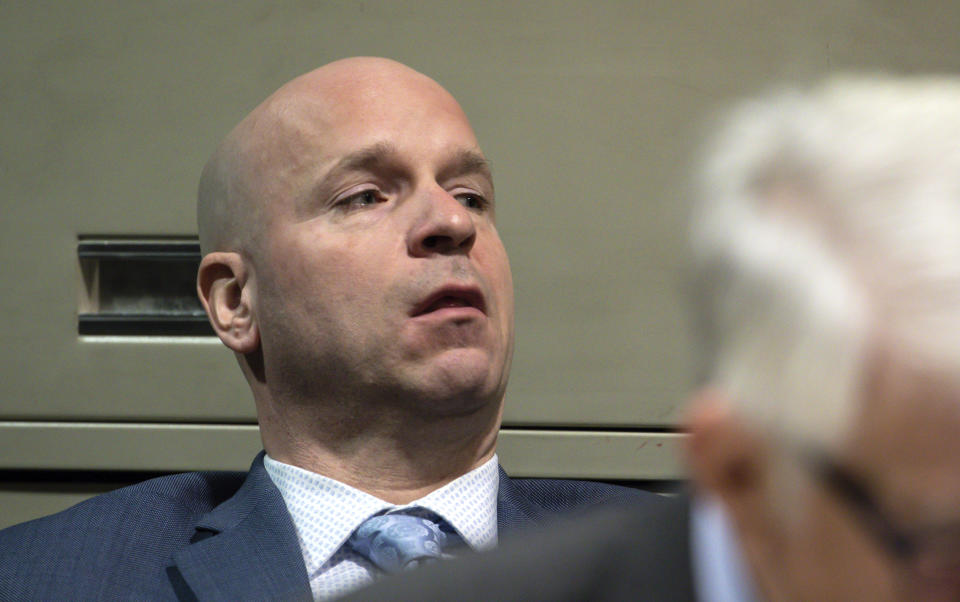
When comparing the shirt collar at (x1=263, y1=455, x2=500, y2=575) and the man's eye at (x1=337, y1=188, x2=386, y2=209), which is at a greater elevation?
the man's eye at (x1=337, y1=188, x2=386, y2=209)

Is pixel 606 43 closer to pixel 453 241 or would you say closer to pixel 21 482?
pixel 453 241

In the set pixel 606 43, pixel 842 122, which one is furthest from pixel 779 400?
pixel 606 43

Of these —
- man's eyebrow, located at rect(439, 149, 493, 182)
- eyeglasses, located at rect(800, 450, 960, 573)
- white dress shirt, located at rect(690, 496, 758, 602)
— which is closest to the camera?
eyeglasses, located at rect(800, 450, 960, 573)

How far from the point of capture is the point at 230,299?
1.66 metres

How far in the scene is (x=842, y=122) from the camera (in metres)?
0.66

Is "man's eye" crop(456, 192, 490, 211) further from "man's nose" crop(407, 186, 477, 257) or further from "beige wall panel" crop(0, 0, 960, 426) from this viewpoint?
"beige wall panel" crop(0, 0, 960, 426)

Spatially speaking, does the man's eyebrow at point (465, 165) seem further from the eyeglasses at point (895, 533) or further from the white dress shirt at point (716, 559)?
the eyeglasses at point (895, 533)

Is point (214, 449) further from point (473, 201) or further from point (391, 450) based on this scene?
point (473, 201)

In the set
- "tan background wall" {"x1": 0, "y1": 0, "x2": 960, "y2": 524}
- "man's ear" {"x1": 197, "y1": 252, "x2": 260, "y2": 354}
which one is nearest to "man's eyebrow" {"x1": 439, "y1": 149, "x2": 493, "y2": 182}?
"tan background wall" {"x1": 0, "y1": 0, "x2": 960, "y2": 524}

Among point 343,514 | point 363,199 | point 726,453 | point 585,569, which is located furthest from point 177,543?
point 726,453

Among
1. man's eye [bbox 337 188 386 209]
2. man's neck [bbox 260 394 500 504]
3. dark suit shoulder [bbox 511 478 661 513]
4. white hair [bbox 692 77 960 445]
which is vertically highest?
white hair [bbox 692 77 960 445]

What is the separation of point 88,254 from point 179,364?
9.4 inches

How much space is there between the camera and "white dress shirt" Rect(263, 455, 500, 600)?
1.45 metres

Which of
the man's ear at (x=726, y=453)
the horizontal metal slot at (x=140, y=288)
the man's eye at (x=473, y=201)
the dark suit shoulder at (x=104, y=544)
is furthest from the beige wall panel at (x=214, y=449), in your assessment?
the man's ear at (x=726, y=453)
